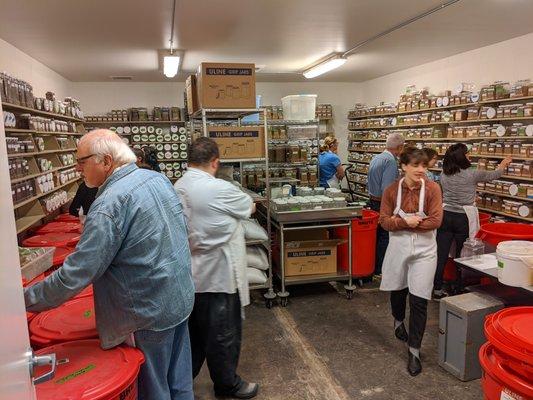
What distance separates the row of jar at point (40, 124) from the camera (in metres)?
3.91

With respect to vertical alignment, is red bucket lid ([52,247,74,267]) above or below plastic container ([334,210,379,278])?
above

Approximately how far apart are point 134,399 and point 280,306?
281 cm

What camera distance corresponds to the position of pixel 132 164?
1.76 meters

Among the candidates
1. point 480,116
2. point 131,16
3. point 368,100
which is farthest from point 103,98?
point 480,116

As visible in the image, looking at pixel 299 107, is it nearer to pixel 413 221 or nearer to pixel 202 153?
pixel 413 221

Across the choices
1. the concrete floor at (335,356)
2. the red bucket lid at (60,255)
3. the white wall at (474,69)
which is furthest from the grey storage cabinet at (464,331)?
the white wall at (474,69)

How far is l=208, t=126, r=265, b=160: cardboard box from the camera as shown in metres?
3.93

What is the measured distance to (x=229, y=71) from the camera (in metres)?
3.93

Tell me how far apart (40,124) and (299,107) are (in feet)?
9.98

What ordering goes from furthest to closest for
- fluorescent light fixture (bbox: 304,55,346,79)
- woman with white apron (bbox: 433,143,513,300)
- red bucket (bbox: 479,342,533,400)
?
fluorescent light fixture (bbox: 304,55,346,79)
woman with white apron (bbox: 433,143,513,300)
red bucket (bbox: 479,342,533,400)

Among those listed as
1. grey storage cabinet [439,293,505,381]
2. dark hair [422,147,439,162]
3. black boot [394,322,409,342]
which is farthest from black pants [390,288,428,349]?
dark hair [422,147,439,162]

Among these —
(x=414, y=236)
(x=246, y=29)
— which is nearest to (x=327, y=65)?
(x=246, y=29)

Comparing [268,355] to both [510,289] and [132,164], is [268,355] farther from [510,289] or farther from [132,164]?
[132,164]

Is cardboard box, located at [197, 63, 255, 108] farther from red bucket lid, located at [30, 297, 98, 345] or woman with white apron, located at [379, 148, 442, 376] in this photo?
red bucket lid, located at [30, 297, 98, 345]
